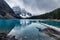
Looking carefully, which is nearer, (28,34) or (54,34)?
(54,34)

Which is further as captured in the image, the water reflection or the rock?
the rock

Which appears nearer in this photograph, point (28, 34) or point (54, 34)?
point (54, 34)

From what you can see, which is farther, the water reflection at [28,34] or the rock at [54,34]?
the rock at [54,34]

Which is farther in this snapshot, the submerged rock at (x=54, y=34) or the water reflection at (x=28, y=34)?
the submerged rock at (x=54, y=34)

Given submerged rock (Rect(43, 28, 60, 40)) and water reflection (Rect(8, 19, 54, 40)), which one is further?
submerged rock (Rect(43, 28, 60, 40))
